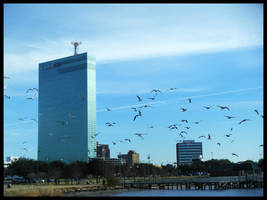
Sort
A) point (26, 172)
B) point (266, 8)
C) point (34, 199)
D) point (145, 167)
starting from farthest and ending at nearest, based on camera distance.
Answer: point (145, 167), point (26, 172), point (34, 199), point (266, 8)

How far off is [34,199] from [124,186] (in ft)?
186

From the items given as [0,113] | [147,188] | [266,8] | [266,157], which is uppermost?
[266,8]

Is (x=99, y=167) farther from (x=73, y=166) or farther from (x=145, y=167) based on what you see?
(x=145, y=167)

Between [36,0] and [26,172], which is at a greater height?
[36,0]

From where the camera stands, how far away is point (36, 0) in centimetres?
3650

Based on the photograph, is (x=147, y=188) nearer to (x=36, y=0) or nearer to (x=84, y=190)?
(x=84, y=190)

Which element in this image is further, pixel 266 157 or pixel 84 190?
pixel 84 190

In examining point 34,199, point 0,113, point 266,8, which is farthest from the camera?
point 34,199

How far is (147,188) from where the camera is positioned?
383ft

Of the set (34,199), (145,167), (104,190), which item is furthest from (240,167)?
(34,199)

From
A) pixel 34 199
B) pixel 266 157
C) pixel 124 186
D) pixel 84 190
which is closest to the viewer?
pixel 266 157

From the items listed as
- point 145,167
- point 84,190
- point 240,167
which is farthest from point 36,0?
point 145,167

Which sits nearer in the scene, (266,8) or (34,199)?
(266,8)

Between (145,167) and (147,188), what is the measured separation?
75391 millimetres
